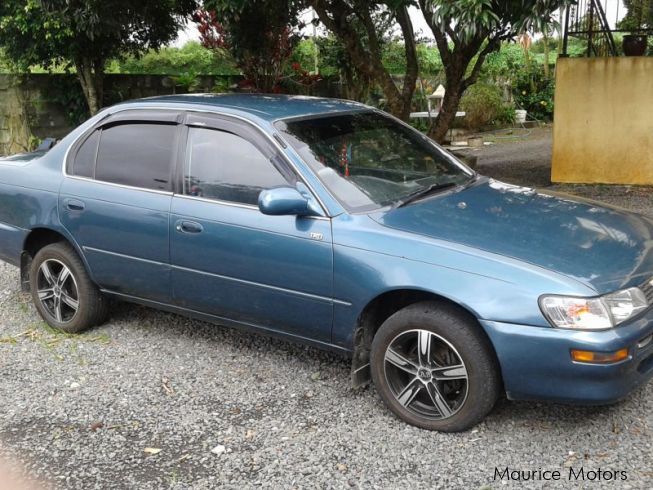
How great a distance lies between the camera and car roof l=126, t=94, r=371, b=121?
4379 millimetres

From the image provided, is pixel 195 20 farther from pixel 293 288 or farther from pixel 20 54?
pixel 293 288

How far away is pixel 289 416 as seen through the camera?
3.88m

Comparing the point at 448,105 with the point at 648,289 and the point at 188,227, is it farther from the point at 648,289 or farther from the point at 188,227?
the point at 648,289

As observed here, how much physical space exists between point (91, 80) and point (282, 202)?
8.22 meters

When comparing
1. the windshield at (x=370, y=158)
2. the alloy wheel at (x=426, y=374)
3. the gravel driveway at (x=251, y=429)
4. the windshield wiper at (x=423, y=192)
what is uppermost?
the windshield at (x=370, y=158)

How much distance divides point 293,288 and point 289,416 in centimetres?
67

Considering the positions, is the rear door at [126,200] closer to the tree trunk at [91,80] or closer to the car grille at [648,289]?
the car grille at [648,289]

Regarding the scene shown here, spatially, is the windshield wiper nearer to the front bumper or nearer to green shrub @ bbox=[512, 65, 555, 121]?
the front bumper

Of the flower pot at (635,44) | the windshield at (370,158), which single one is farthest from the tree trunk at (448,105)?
the windshield at (370,158)

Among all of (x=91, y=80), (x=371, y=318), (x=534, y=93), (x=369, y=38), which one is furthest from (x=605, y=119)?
(x=534, y=93)

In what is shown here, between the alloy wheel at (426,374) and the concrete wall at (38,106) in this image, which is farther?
the concrete wall at (38,106)

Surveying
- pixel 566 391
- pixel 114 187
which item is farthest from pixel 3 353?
pixel 566 391

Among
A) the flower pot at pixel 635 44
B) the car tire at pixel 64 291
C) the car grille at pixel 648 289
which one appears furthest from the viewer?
the flower pot at pixel 635 44

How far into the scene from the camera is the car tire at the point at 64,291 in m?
4.95
